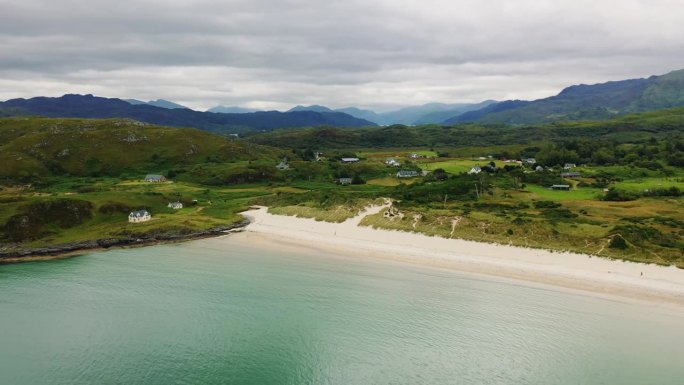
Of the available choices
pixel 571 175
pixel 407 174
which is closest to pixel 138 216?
pixel 407 174

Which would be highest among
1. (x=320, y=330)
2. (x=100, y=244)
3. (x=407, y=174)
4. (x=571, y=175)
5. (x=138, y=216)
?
(x=138, y=216)

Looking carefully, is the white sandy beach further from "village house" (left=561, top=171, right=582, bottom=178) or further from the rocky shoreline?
"village house" (left=561, top=171, right=582, bottom=178)

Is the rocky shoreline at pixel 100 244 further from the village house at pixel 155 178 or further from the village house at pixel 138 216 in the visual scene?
the village house at pixel 155 178

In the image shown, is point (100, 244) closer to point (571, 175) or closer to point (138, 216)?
point (138, 216)

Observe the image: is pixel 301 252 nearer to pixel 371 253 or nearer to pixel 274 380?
pixel 371 253

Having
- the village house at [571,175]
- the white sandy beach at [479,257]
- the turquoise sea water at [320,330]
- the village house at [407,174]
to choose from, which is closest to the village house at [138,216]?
the white sandy beach at [479,257]

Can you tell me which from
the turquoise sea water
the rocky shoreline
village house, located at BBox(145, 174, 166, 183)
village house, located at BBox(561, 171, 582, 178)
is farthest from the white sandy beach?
village house, located at BBox(561, 171, 582, 178)
